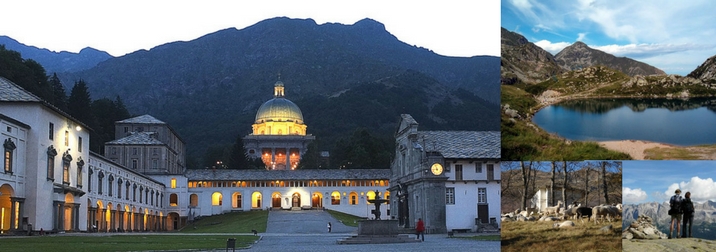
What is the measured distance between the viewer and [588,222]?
14500 millimetres

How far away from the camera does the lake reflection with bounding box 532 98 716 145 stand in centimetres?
1391

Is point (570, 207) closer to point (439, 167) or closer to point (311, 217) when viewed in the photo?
point (439, 167)

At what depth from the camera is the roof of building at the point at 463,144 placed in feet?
203

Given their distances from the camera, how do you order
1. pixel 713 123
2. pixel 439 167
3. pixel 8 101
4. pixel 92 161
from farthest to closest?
pixel 92 161, pixel 439 167, pixel 8 101, pixel 713 123

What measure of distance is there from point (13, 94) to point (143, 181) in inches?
1708

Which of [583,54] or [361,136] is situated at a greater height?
[361,136]

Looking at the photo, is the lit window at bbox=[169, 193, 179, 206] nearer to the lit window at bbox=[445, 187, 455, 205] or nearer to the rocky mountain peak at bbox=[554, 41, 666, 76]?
the lit window at bbox=[445, 187, 455, 205]

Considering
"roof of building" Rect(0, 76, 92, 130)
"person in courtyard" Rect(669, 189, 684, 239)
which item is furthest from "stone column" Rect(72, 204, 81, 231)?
"person in courtyard" Rect(669, 189, 684, 239)

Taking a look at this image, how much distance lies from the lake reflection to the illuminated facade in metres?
166

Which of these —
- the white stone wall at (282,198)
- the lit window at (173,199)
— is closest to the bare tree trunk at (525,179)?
the white stone wall at (282,198)

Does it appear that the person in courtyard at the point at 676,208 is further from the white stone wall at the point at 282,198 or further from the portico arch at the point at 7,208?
the white stone wall at the point at 282,198

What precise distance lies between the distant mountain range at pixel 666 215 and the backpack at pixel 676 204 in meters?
0.08

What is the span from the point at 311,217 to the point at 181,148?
161ft

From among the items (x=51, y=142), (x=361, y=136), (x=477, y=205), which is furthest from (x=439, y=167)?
(x=361, y=136)
